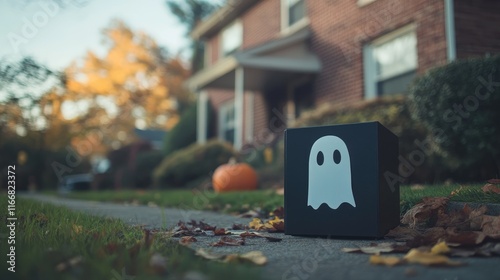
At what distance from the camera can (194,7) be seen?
27.4 metres

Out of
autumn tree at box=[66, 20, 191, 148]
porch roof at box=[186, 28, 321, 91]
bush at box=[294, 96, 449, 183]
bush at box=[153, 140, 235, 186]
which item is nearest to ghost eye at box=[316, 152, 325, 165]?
bush at box=[294, 96, 449, 183]

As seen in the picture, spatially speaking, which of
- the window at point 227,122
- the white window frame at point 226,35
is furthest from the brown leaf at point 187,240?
the white window frame at point 226,35

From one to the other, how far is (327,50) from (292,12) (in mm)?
2148

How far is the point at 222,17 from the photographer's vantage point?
14516 millimetres

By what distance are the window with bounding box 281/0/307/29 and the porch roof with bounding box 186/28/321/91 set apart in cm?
80

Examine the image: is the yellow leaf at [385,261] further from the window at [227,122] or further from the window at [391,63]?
the window at [227,122]

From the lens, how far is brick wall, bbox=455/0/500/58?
7.23 metres

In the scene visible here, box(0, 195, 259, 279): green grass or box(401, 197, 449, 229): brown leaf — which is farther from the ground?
box(401, 197, 449, 229): brown leaf

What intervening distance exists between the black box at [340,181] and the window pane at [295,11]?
8.91 m

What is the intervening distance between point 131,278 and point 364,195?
56.3 inches

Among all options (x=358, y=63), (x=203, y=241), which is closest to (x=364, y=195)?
(x=203, y=241)

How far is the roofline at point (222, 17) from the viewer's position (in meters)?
13.3

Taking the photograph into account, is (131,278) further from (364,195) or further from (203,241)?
(364,195)

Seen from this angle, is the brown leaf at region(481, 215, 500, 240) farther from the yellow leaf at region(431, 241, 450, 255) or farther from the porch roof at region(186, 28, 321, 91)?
the porch roof at region(186, 28, 321, 91)
